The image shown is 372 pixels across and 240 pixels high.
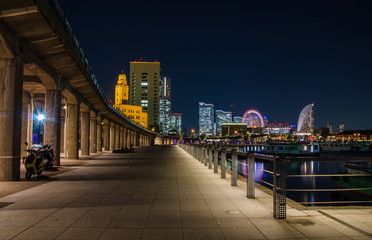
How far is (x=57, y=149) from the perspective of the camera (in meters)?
19.2

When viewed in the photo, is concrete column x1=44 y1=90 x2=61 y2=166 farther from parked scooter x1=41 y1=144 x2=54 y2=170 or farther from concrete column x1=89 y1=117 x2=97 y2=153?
concrete column x1=89 y1=117 x2=97 y2=153

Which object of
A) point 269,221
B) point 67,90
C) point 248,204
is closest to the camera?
point 269,221

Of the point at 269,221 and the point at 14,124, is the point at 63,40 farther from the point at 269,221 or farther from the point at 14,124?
the point at 269,221

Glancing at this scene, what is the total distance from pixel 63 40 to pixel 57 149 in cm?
748

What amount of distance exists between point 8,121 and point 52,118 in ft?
23.5

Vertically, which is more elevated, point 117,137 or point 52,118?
point 52,118

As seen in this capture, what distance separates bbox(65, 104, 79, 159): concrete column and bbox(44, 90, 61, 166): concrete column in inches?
234

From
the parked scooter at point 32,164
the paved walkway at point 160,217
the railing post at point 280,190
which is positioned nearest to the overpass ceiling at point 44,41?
the parked scooter at point 32,164

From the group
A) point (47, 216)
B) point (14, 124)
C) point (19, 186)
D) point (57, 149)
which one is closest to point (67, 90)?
point (57, 149)

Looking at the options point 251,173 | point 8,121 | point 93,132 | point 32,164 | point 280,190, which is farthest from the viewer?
point 93,132

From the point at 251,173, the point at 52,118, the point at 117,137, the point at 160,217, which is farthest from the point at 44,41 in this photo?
the point at 117,137

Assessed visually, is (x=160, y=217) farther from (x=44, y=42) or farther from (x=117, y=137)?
(x=117, y=137)

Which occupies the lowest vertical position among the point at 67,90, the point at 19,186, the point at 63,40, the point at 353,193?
the point at 353,193

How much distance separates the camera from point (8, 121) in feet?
38.5
